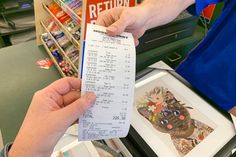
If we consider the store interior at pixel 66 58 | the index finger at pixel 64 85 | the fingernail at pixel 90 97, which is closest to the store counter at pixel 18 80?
the store interior at pixel 66 58

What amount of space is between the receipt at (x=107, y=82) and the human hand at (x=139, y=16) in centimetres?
5

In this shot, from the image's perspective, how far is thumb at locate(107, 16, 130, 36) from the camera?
47 centimetres

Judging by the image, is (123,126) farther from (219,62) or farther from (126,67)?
(219,62)

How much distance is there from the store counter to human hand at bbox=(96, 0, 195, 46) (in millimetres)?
478

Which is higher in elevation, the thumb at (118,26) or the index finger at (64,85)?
the thumb at (118,26)

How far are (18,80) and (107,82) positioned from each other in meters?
0.66

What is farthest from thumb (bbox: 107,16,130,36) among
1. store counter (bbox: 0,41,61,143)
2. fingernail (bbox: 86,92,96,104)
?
store counter (bbox: 0,41,61,143)

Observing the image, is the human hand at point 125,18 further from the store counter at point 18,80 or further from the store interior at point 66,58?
the store counter at point 18,80

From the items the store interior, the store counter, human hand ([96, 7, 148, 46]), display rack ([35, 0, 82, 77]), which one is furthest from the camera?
display rack ([35, 0, 82, 77])

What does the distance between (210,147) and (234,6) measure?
47 cm

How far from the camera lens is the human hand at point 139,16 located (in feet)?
1.74

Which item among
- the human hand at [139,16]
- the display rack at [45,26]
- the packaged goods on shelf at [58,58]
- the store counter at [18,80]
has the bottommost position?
the store counter at [18,80]

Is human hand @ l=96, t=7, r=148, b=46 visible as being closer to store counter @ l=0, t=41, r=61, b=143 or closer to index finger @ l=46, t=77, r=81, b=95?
index finger @ l=46, t=77, r=81, b=95

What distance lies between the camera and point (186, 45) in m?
1.10
